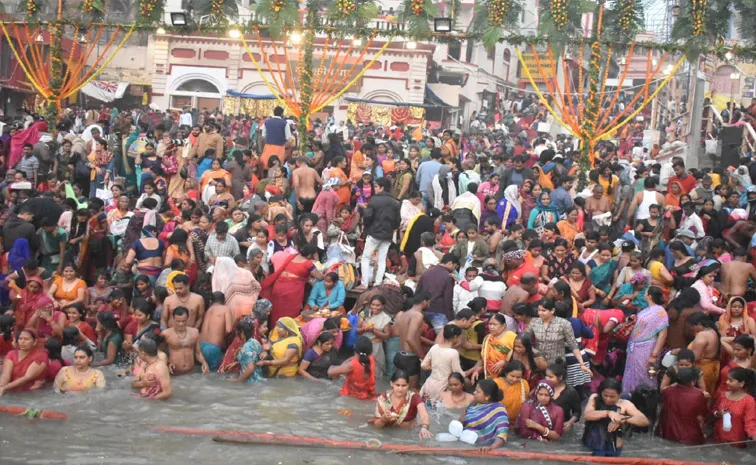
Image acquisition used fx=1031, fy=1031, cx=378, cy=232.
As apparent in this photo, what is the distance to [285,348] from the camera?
36.4 feet

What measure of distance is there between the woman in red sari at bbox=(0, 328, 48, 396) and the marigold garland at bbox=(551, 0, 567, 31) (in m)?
9.43

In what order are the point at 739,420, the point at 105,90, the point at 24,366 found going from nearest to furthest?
the point at 739,420
the point at 24,366
the point at 105,90

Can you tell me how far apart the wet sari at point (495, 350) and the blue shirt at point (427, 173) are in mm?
4739

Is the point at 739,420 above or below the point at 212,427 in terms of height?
above

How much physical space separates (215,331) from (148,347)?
49.6 inches

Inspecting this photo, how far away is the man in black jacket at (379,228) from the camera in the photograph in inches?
505

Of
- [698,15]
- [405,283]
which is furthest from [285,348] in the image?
[698,15]

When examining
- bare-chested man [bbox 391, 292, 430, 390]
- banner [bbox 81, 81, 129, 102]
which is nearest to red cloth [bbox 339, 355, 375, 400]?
bare-chested man [bbox 391, 292, 430, 390]

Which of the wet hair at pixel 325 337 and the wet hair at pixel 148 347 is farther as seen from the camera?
the wet hair at pixel 325 337

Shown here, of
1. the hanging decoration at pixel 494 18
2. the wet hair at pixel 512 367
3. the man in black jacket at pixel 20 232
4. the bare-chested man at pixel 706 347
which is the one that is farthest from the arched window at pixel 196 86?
the bare-chested man at pixel 706 347

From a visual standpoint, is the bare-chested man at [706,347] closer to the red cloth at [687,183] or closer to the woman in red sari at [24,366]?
the red cloth at [687,183]

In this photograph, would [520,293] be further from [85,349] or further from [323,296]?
[85,349]

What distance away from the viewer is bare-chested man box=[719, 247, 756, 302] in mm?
11188

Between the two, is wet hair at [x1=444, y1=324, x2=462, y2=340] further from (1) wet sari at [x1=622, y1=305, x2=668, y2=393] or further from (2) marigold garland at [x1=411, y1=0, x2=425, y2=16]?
(2) marigold garland at [x1=411, y1=0, x2=425, y2=16]
